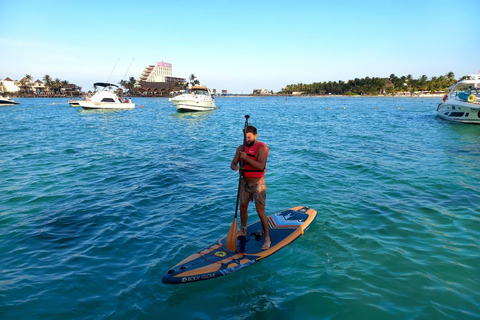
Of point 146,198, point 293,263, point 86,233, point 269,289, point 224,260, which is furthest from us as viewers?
point 146,198

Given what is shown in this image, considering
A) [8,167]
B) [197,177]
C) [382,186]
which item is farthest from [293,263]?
[8,167]

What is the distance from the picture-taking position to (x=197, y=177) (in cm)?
1242

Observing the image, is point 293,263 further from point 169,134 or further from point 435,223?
point 169,134

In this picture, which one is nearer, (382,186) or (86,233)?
(86,233)

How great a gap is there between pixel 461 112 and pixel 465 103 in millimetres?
1289

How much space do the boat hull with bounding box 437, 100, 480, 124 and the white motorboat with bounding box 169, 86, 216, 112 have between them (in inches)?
1242

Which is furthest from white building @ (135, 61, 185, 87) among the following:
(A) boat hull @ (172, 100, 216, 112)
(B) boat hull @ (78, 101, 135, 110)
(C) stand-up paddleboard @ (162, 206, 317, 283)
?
(C) stand-up paddleboard @ (162, 206, 317, 283)

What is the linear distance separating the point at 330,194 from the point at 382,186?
2.24m

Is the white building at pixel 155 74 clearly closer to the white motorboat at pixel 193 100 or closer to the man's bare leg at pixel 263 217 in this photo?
the white motorboat at pixel 193 100

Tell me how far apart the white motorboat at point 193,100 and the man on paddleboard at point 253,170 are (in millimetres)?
37881

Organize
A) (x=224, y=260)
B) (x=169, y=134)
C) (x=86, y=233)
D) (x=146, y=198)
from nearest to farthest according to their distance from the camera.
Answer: (x=224, y=260)
(x=86, y=233)
(x=146, y=198)
(x=169, y=134)

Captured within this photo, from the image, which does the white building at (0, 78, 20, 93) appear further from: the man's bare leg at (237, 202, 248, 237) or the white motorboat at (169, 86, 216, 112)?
the man's bare leg at (237, 202, 248, 237)

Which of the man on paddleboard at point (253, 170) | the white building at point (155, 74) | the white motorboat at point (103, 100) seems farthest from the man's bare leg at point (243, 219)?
the white building at point (155, 74)

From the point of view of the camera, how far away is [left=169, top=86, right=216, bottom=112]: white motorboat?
4241 cm
